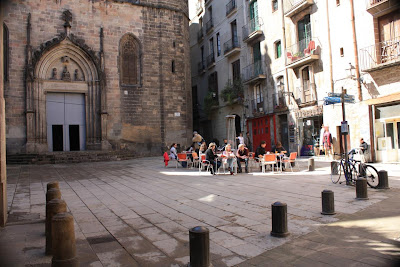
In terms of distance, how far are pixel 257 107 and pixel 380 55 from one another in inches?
417

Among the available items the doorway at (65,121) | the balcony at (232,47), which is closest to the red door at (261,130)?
the balcony at (232,47)

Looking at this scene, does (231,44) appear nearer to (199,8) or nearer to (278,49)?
(278,49)

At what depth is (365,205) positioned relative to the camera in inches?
247

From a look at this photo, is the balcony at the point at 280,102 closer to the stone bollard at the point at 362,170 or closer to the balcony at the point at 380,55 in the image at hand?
the balcony at the point at 380,55

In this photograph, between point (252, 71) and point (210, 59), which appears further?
point (210, 59)

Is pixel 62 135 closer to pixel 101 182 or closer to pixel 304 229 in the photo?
pixel 101 182

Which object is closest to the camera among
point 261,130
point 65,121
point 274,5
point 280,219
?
point 280,219

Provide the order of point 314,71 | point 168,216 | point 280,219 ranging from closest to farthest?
point 280,219, point 168,216, point 314,71

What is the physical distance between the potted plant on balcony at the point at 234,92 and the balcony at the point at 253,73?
2.31 ft

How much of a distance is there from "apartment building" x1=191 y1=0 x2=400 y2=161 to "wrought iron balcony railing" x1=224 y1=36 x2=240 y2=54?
1.20 ft

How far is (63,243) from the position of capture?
3.07 meters

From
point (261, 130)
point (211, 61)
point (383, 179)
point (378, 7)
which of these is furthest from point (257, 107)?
point (383, 179)

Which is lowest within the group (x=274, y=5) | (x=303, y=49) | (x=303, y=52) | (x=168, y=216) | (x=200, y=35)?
(x=168, y=216)

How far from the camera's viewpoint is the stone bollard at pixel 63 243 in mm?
3051
